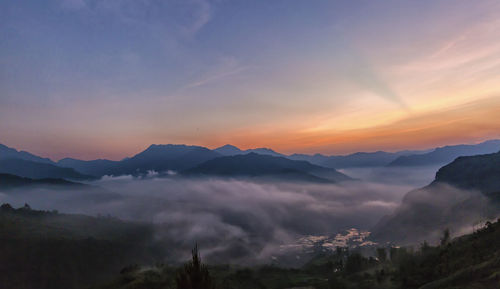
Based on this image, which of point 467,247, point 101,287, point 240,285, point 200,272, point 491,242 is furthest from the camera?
point 240,285

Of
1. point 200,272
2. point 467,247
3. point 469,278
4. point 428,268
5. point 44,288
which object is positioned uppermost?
point 200,272

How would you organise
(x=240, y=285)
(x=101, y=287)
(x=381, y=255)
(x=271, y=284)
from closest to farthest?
(x=101, y=287) < (x=240, y=285) < (x=271, y=284) < (x=381, y=255)

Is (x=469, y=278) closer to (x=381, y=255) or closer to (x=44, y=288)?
(x=381, y=255)

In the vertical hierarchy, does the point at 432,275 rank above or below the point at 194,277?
below

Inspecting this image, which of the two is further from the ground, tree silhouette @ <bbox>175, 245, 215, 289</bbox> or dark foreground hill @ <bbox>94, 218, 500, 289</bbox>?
tree silhouette @ <bbox>175, 245, 215, 289</bbox>

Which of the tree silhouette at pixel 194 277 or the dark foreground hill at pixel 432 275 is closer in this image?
the tree silhouette at pixel 194 277

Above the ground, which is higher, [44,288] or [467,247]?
[467,247]

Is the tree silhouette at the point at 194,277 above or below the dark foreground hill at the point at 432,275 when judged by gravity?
above

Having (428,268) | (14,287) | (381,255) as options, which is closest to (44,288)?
(14,287)

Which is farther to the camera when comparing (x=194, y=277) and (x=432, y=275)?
(x=432, y=275)

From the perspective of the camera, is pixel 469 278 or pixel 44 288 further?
pixel 44 288

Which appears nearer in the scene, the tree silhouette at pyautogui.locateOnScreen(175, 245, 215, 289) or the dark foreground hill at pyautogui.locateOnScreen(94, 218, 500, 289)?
the tree silhouette at pyautogui.locateOnScreen(175, 245, 215, 289)
